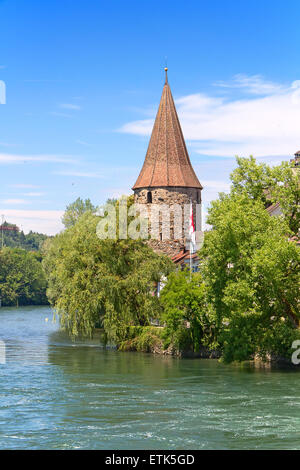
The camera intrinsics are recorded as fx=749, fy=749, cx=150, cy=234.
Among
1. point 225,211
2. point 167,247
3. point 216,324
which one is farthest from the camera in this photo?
point 167,247

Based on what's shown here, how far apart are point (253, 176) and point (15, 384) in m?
16.5

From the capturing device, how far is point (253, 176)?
3959cm

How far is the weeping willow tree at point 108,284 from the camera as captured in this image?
1836 inches

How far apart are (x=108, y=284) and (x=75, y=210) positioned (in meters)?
53.5

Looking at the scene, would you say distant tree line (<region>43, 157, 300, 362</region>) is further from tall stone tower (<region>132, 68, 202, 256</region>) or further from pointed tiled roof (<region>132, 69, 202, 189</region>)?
pointed tiled roof (<region>132, 69, 202, 189</region>)

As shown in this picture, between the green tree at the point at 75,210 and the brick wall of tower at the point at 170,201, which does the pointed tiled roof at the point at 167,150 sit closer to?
the brick wall of tower at the point at 170,201

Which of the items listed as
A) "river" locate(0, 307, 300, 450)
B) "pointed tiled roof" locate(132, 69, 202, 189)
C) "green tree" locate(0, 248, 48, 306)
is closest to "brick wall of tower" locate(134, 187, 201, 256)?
"pointed tiled roof" locate(132, 69, 202, 189)

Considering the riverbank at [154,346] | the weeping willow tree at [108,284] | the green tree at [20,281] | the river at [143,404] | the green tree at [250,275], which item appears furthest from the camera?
the green tree at [20,281]

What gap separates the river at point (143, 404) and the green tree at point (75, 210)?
52.6 m

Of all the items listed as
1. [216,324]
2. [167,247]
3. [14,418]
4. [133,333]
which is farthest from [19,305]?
[14,418]

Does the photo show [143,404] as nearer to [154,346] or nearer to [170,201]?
[154,346]

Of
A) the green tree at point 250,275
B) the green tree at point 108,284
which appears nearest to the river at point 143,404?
the green tree at point 250,275

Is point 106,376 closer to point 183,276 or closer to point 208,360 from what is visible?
point 208,360

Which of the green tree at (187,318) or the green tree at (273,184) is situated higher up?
the green tree at (273,184)
